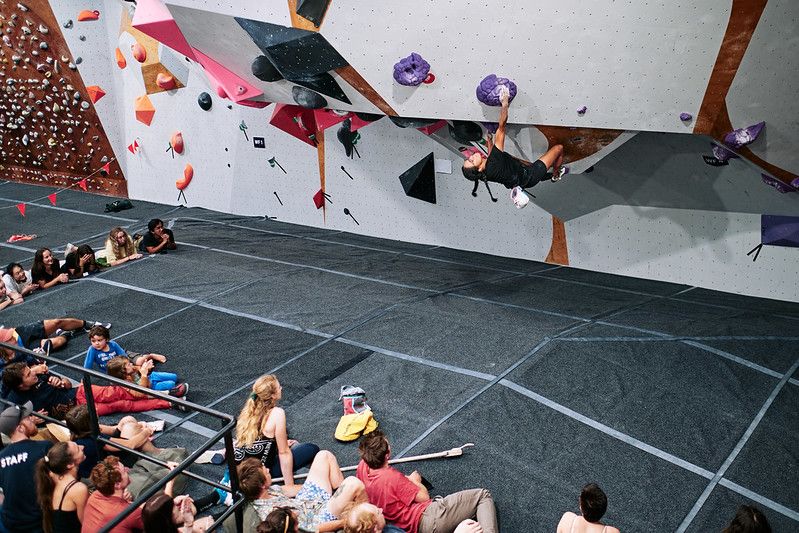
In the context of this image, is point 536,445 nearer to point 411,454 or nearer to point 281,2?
point 411,454

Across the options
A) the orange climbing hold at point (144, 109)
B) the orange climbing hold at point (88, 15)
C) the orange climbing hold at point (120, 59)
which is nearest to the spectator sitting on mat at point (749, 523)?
the orange climbing hold at point (144, 109)

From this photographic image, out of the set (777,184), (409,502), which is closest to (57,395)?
(409,502)

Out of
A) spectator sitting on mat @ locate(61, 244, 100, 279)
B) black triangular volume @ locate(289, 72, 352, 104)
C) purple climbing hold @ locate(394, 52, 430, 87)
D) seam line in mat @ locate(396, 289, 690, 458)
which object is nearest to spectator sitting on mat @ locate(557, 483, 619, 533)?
seam line in mat @ locate(396, 289, 690, 458)

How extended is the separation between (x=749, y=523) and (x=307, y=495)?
2.04 meters

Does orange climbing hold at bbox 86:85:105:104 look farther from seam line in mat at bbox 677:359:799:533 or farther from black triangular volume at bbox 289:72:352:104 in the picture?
seam line in mat at bbox 677:359:799:533

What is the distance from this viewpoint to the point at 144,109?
9.95 metres

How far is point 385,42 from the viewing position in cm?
526

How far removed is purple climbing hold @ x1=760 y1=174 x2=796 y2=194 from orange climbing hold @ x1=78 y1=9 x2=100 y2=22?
8.19 meters

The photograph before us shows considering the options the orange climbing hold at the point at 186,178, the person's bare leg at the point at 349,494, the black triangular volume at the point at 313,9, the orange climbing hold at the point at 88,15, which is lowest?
the person's bare leg at the point at 349,494

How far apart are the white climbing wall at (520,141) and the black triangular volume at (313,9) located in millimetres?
84

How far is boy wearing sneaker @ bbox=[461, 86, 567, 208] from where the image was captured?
17.2ft

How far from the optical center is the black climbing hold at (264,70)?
622cm

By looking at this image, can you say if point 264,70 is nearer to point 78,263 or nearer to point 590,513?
point 78,263

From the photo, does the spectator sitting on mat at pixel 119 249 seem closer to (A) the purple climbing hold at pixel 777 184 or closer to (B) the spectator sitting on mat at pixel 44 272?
(B) the spectator sitting on mat at pixel 44 272
